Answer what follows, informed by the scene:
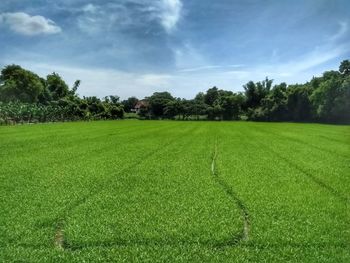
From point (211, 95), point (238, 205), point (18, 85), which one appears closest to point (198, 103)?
point (211, 95)

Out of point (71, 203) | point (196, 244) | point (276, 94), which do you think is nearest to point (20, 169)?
point (71, 203)

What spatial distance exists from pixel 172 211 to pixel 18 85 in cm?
10369

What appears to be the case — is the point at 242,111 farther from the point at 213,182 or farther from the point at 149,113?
the point at 213,182

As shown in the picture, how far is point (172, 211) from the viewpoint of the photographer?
36.8 ft

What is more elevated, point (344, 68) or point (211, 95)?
point (344, 68)

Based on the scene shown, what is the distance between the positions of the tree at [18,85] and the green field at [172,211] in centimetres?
8823

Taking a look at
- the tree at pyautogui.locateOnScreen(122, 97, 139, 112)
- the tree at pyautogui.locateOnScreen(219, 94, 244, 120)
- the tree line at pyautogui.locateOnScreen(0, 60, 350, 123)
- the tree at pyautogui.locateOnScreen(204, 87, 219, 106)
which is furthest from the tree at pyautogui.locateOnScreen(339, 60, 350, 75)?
the tree at pyautogui.locateOnScreen(122, 97, 139, 112)

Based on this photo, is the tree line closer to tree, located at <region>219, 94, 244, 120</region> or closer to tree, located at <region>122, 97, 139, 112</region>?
tree, located at <region>219, 94, 244, 120</region>

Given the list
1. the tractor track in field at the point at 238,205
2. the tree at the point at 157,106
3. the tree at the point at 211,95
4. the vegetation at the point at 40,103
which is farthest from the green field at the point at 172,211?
the tree at the point at 211,95

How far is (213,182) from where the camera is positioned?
15680 mm

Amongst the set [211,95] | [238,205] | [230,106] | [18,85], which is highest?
[18,85]

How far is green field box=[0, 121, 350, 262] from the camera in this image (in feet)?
27.8

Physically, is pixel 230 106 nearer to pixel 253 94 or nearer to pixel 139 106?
pixel 253 94

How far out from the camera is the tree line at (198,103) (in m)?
85.2
